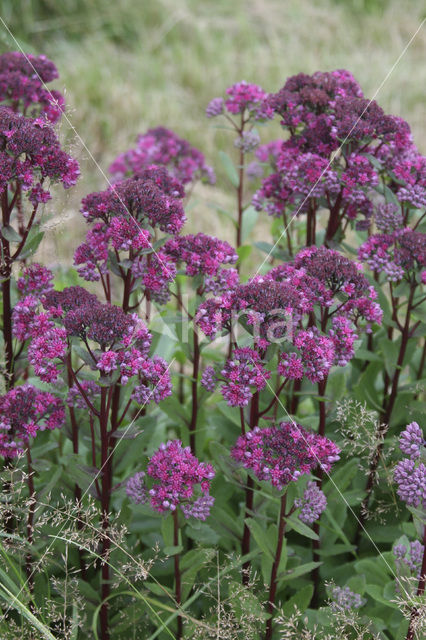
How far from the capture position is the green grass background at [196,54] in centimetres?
744

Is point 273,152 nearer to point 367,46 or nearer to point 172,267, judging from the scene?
point 172,267

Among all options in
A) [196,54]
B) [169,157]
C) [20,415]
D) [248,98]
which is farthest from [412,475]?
[196,54]

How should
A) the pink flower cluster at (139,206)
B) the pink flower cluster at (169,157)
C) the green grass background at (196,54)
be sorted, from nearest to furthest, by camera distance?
the pink flower cluster at (139,206) < the pink flower cluster at (169,157) < the green grass background at (196,54)

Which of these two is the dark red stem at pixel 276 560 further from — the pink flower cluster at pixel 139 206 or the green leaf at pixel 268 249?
the green leaf at pixel 268 249

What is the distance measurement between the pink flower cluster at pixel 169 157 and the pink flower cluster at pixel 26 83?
30.5 inches

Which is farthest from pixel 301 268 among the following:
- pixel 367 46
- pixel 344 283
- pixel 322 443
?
pixel 367 46

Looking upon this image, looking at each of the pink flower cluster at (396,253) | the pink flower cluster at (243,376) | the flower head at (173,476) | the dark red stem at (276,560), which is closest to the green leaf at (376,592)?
the dark red stem at (276,560)

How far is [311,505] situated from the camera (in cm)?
235

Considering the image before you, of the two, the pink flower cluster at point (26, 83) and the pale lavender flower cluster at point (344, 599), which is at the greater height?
the pink flower cluster at point (26, 83)

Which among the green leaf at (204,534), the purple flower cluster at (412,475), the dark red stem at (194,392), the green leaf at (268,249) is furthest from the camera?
the green leaf at (268,249)

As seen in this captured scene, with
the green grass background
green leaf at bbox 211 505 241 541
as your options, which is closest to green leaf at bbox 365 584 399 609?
green leaf at bbox 211 505 241 541

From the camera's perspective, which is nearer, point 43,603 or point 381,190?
point 43,603

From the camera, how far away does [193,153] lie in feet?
12.8

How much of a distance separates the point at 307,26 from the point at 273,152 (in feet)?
22.2
